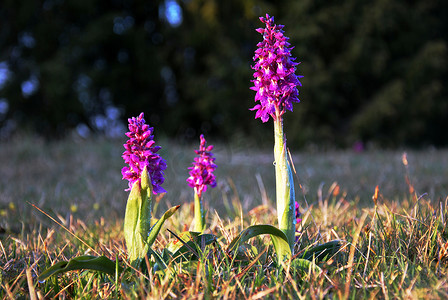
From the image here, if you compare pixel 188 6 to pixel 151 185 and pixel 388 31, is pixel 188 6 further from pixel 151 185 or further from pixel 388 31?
pixel 151 185

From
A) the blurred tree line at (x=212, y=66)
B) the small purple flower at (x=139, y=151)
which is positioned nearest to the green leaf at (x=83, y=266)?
the small purple flower at (x=139, y=151)

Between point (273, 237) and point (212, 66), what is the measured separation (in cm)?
867

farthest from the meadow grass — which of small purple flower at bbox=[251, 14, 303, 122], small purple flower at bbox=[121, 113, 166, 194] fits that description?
small purple flower at bbox=[251, 14, 303, 122]

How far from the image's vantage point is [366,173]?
543cm

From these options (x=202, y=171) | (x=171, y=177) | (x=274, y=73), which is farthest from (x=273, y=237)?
(x=171, y=177)

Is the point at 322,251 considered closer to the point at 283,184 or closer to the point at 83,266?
the point at 283,184

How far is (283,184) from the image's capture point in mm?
1623

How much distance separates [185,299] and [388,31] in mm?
10793

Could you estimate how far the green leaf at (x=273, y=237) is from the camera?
1565 millimetres

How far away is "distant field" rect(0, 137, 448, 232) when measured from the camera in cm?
372

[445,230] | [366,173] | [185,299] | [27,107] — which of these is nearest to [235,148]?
[366,173]

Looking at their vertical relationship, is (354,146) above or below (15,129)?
below

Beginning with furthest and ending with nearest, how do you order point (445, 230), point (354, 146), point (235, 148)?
point (354, 146) < point (235, 148) < point (445, 230)

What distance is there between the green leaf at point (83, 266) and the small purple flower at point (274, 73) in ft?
2.65
